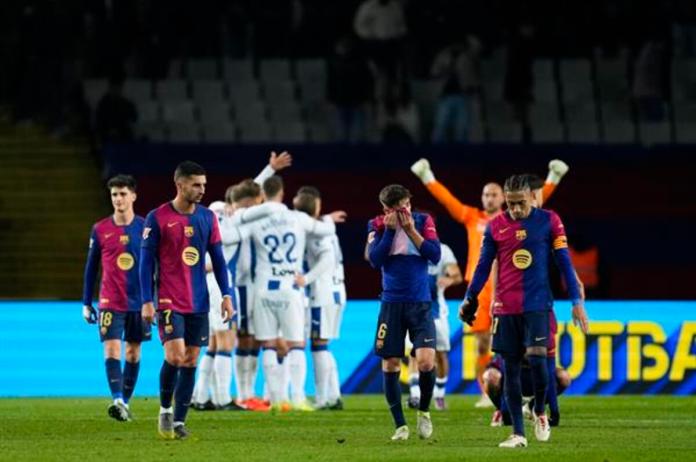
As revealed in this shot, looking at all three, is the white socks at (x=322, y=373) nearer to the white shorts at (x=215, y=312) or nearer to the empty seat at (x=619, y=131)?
the white shorts at (x=215, y=312)

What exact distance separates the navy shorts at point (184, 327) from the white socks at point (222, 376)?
4867 millimetres

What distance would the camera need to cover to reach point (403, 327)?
1628 cm

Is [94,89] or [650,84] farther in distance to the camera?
[94,89]

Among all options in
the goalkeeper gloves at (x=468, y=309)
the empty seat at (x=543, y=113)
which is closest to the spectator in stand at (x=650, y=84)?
the empty seat at (x=543, y=113)

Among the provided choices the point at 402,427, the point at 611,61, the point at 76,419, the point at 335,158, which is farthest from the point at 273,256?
the point at 611,61

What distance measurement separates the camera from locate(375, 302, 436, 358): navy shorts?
16.2 meters

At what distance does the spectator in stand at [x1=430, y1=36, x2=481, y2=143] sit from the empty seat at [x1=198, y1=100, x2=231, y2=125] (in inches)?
133

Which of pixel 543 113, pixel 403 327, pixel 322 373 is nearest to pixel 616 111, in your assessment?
pixel 543 113

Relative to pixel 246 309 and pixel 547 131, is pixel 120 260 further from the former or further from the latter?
pixel 547 131

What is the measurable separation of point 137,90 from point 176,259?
15.7 meters

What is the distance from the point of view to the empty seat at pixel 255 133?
100ft

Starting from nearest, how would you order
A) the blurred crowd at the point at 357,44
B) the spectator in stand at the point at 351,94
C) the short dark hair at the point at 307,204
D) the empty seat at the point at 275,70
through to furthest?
the short dark hair at the point at 307,204 < the spectator in stand at the point at 351,94 < the blurred crowd at the point at 357,44 < the empty seat at the point at 275,70

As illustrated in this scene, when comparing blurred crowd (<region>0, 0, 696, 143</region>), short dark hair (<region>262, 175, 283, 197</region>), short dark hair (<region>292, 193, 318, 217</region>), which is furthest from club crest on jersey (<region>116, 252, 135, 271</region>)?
blurred crowd (<region>0, 0, 696, 143</region>)

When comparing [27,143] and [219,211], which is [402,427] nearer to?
[219,211]
